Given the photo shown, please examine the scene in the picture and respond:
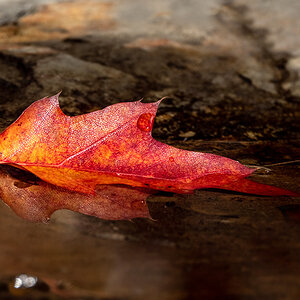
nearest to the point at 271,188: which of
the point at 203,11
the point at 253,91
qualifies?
the point at 253,91

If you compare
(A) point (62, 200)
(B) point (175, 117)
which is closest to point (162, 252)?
(A) point (62, 200)

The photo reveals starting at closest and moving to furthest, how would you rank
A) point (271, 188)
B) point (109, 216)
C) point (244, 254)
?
point (244, 254) → point (109, 216) → point (271, 188)

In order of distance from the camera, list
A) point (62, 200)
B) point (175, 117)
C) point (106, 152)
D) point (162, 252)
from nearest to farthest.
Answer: point (162, 252) → point (62, 200) → point (106, 152) → point (175, 117)

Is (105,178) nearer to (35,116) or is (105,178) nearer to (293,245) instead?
(35,116)

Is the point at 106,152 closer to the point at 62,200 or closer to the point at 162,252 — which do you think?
the point at 62,200

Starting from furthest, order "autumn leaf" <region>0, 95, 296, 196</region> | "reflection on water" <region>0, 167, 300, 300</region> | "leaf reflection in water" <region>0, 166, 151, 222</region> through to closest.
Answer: "autumn leaf" <region>0, 95, 296, 196</region> → "leaf reflection in water" <region>0, 166, 151, 222</region> → "reflection on water" <region>0, 167, 300, 300</region>
